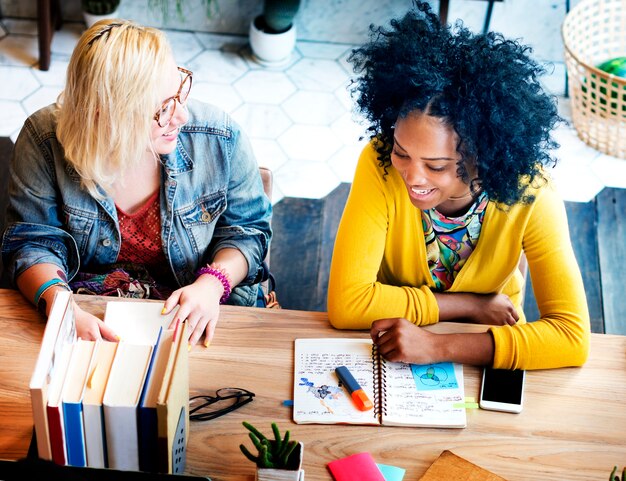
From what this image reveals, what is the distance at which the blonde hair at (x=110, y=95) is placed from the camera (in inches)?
58.4

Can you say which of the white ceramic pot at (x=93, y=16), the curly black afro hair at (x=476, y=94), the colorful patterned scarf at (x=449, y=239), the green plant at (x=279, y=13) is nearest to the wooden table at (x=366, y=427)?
the colorful patterned scarf at (x=449, y=239)

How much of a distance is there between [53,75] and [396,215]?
7.27 feet

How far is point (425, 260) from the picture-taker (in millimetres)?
1739

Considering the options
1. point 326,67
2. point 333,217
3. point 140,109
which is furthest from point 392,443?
point 326,67

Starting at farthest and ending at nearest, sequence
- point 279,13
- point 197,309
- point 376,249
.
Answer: point 279,13, point 376,249, point 197,309

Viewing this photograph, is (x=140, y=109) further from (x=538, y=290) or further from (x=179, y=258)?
(x=538, y=290)

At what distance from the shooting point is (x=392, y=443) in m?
1.37

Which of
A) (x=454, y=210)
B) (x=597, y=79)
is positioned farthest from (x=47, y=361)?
(x=597, y=79)

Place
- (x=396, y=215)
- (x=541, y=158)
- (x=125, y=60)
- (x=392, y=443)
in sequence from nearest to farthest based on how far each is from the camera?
1. (x=392, y=443)
2. (x=125, y=60)
3. (x=541, y=158)
4. (x=396, y=215)

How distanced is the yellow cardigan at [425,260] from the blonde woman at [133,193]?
258mm

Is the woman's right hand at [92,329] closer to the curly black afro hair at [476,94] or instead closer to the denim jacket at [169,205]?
the denim jacket at [169,205]

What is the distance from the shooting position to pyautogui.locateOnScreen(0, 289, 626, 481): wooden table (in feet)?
4.40

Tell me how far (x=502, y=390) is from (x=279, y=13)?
2330mm

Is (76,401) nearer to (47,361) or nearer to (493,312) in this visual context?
(47,361)
